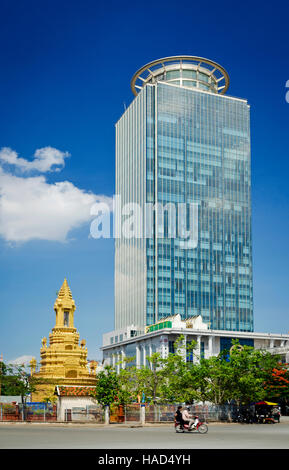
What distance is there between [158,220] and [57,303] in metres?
61.3

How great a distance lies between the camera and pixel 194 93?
139 meters

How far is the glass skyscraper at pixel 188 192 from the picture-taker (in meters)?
127

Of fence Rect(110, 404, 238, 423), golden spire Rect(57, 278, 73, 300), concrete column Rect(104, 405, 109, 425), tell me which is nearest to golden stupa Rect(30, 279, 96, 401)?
golden spire Rect(57, 278, 73, 300)

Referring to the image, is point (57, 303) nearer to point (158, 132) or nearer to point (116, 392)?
point (116, 392)

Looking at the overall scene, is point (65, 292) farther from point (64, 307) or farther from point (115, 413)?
point (115, 413)

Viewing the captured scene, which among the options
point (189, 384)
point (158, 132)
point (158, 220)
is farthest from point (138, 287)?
point (189, 384)

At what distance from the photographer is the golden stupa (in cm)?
6150

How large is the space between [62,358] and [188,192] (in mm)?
74305

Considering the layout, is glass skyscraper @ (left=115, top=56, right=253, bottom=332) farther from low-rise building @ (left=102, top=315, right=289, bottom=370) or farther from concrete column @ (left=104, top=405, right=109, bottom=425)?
concrete column @ (left=104, top=405, right=109, bottom=425)

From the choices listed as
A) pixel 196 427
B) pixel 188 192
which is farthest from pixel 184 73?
pixel 196 427

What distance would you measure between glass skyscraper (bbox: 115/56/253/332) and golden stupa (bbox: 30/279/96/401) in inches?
2257

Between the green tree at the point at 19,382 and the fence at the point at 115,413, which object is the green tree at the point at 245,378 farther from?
the green tree at the point at 19,382

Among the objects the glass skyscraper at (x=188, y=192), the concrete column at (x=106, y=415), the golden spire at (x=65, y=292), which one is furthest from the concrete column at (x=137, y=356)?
the concrete column at (x=106, y=415)

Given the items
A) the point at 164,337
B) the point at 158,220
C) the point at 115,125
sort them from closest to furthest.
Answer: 1. the point at 164,337
2. the point at 158,220
3. the point at 115,125
